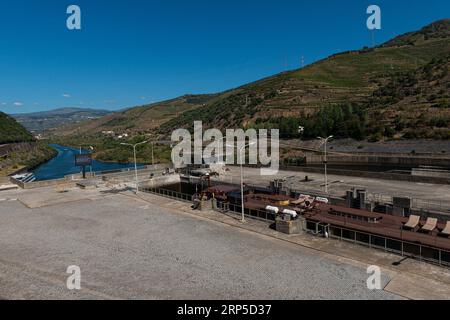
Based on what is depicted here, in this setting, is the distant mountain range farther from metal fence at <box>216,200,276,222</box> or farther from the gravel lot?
the gravel lot

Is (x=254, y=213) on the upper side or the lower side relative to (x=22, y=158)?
lower

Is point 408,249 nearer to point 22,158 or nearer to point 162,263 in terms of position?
point 162,263

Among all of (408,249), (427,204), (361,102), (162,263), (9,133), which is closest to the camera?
(162,263)

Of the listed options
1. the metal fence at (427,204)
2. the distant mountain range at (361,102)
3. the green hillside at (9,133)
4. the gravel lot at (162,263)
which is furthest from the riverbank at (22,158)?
the metal fence at (427,204)

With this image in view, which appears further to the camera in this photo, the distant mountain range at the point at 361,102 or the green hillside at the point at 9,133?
the green hillside at the point at 9,133

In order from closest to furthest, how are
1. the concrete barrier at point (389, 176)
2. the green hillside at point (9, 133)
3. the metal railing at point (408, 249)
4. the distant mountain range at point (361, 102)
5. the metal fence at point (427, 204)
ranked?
the metal railing at point (408, 249) → the metal fence at point (427, 204) → the concrete barrier at point (389, 176) → the distant mountain range at point (361, 102) → the green hillside at point (9, 133)

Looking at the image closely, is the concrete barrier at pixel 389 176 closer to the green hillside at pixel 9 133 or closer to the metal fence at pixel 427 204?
the metal fence at pixel 427 204

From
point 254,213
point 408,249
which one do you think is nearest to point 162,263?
point 254,213
